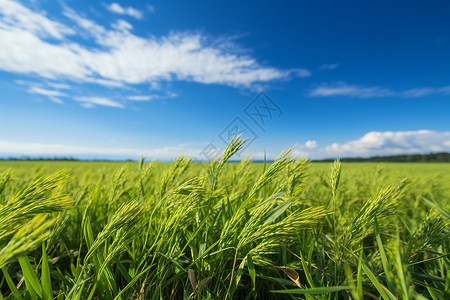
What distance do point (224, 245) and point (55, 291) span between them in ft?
2.95

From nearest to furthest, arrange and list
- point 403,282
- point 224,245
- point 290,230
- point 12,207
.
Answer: point 403,282
point 12,207
point 290,230
point 224,245

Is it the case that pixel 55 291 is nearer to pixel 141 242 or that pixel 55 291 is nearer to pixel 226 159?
pixel 141 242

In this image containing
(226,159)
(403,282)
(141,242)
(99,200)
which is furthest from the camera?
(99,200)

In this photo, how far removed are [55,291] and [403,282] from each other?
1.42 m

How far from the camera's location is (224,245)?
87cm

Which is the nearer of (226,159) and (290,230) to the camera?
(290,230)

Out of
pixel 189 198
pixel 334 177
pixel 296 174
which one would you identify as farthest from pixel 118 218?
pixel 334 177

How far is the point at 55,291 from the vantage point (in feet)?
3.26

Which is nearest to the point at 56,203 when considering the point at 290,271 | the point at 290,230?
the point at 290,230

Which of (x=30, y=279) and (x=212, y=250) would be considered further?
(x=212, y=250)

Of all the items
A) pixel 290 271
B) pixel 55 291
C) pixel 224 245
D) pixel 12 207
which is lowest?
pixel 55 291

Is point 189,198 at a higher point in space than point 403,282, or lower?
higher

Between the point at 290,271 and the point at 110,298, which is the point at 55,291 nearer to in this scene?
the point at 110,298

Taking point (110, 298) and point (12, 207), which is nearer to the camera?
point (12, 207)
